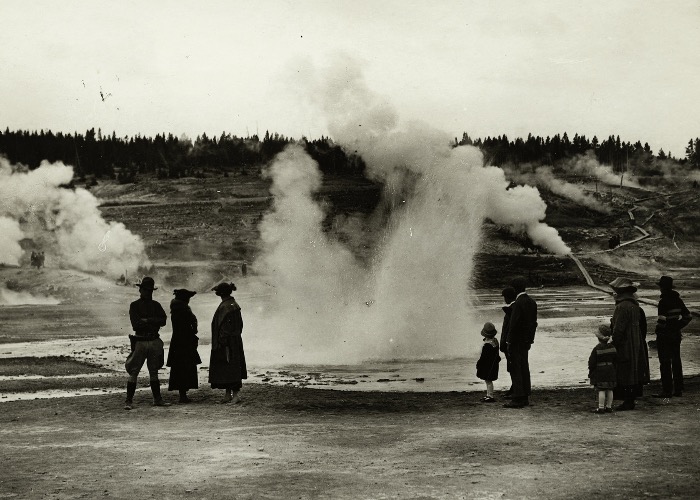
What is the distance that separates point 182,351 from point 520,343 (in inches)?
214

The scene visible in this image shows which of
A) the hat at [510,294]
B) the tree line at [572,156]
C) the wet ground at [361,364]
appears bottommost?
the wet ground at [361,364]

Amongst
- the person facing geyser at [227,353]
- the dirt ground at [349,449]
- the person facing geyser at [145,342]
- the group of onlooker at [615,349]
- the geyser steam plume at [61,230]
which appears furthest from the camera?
the geyser steam plume at [61,230]

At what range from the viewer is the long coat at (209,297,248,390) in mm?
14500

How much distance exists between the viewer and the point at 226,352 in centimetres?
1459

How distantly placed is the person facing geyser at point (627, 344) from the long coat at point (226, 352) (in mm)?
5776

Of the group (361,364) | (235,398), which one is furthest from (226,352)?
(361,364)

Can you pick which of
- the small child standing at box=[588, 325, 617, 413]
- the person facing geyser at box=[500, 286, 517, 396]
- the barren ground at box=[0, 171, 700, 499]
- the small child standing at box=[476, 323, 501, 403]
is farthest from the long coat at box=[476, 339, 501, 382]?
the small child standing at box=[588, 325, 617, 413]

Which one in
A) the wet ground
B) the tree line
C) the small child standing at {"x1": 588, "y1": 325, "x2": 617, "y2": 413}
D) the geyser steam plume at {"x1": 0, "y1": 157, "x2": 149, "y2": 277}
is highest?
the tree line

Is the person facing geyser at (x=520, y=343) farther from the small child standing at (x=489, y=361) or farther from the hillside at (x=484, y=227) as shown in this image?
the hillside at (x=484, y=227)

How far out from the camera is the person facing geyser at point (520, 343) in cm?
1353

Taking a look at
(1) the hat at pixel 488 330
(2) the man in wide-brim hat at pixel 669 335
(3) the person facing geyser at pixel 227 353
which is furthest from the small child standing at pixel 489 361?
(3) the person facing geyser at pixel 227 353

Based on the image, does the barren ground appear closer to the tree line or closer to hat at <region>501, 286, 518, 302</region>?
hat at <region>501, 286, 518, 302</region>

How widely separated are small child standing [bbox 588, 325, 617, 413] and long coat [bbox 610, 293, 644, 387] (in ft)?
0.40

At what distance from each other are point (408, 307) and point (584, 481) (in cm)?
1892
